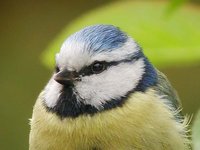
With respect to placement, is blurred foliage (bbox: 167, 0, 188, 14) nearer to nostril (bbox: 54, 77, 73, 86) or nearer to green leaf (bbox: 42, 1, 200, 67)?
green leaf (bbox: 42, 1, 200, 67)

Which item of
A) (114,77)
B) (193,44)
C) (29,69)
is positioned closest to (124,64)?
(114,77)

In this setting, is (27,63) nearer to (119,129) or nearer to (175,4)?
(119,129)

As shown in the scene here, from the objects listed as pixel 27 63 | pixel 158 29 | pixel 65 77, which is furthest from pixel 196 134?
pixel 27 63

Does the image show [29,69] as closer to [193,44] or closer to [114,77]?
[114,77]

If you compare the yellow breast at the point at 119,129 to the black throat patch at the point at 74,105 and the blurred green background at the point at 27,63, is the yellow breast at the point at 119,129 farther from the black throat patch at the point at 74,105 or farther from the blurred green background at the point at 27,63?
the blurred green background at the point at 27,63

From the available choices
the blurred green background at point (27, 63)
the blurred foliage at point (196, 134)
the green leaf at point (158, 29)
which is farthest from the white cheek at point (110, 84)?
the blurred foliage at point (196, 134)

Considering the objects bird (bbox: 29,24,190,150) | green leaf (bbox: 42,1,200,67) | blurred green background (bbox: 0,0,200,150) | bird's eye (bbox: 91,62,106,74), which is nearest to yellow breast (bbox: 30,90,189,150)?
bird (bbox: 29,24,190,150)
